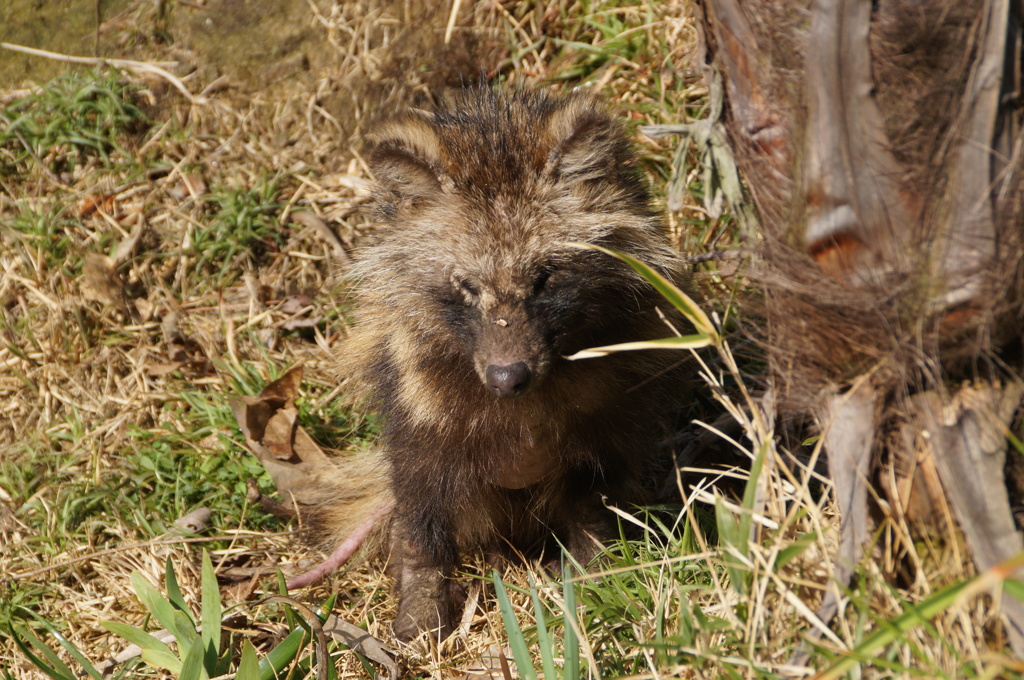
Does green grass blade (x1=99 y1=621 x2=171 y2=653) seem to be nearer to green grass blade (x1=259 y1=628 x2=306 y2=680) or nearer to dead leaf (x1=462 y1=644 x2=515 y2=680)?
green grass blade (x1=259 y1=628 x2=306 y2=680)

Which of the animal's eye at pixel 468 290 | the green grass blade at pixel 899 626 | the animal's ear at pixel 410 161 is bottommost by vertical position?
the green grass blade at pixel 899 626

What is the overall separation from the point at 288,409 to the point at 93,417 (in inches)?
42.7

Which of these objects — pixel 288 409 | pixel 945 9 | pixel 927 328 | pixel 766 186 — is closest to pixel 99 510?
pixel 288 409

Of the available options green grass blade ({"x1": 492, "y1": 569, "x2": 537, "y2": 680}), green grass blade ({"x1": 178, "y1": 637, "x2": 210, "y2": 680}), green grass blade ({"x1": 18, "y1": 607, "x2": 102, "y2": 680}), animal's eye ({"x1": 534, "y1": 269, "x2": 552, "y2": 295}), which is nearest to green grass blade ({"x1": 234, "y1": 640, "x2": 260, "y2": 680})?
green grass blade ({"x1": 178, "y1": 637, "x2": 210, "y2": 680})

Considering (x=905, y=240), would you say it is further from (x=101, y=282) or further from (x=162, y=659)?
(x=101, y=282)

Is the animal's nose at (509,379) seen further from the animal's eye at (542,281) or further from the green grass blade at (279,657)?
the green grass blade at (279,657)

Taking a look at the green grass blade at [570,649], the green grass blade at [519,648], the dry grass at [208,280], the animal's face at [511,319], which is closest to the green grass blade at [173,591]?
the dry grass at [208,280]

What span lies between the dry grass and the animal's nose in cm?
78

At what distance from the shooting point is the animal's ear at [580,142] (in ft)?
10.1

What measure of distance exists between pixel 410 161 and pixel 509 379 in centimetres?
88

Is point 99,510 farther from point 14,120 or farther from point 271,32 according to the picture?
point 271,32

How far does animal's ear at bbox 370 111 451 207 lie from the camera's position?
310cm

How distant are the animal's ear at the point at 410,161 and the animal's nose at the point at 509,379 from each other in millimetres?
755

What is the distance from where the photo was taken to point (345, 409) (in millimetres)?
4500
